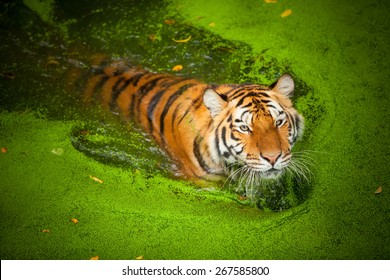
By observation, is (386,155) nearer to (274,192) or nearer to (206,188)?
(274,192)

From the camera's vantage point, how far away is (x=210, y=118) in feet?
8.27

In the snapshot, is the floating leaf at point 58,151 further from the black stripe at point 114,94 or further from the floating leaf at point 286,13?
the floating leaf at point 286,13

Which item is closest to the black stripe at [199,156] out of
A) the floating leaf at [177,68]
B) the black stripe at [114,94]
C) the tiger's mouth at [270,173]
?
the tiger's mouth at [270,173]

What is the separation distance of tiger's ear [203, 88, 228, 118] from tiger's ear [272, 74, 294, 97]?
0.29 meters

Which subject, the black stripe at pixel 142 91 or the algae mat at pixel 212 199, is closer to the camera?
the algae mat at pixel 212 199

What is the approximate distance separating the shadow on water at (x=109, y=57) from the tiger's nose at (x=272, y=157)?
1.03ft

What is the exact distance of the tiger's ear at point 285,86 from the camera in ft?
7.94

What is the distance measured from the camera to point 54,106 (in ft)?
10.2

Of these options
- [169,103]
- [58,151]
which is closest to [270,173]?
[169,103]

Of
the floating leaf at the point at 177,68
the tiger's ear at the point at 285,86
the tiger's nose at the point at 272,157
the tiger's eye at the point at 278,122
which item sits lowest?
the tiger's nose at the point at 272,157

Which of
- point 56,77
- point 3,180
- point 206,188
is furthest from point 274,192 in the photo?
point 56,77

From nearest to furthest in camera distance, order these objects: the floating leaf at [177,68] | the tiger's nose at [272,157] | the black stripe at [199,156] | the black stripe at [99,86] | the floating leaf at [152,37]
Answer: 1. the tiger's nose at [272,157]
2. the black stripe at [199,156]
3. the black stripe at [99,86]
4. the floating leaf at [177,68]
5. the floating leaf at [152,37]

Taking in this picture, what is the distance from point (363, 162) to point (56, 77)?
2.15 meters

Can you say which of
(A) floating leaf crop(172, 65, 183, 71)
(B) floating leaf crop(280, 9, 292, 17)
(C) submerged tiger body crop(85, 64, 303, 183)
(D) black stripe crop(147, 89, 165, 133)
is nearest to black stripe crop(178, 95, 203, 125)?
(C) submerged tiger body crop(85, 64, 303, 183)
